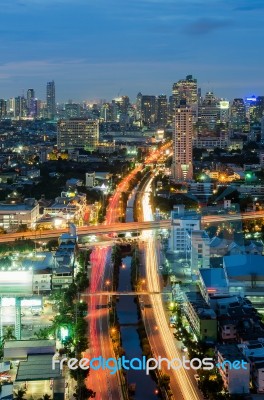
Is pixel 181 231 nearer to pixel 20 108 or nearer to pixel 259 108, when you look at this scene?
pixel 259 108

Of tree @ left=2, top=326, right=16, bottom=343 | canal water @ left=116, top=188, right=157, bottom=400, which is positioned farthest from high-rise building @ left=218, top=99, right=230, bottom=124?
tree @ left=2, top=326, right=16, bottom=343

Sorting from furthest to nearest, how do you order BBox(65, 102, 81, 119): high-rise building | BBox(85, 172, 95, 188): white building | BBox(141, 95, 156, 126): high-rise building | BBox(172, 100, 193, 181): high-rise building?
BBox(65, 102, 81, 119): high-rise building → BBox(141, 95, 156, 126): high-rise building → BBox(172, 100, 193, 181): high-rise building → BBox(85, 172, 95, 188): white building

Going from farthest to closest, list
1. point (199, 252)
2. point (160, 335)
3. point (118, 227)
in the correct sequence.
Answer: point (118, 227) < point (199, 252) < point (160, 335)

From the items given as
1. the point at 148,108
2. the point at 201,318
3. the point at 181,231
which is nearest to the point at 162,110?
the point at 148,108

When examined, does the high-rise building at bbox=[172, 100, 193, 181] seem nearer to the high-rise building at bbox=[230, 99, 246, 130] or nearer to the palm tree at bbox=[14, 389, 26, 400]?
the palm tree at bbox=[14, 389, 26, 400]

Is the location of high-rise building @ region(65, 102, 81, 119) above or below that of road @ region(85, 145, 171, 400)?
above

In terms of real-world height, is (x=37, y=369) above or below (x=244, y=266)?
below

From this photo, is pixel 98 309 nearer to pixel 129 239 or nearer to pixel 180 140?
pixel 129 239

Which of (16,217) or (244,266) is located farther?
(16,217)
